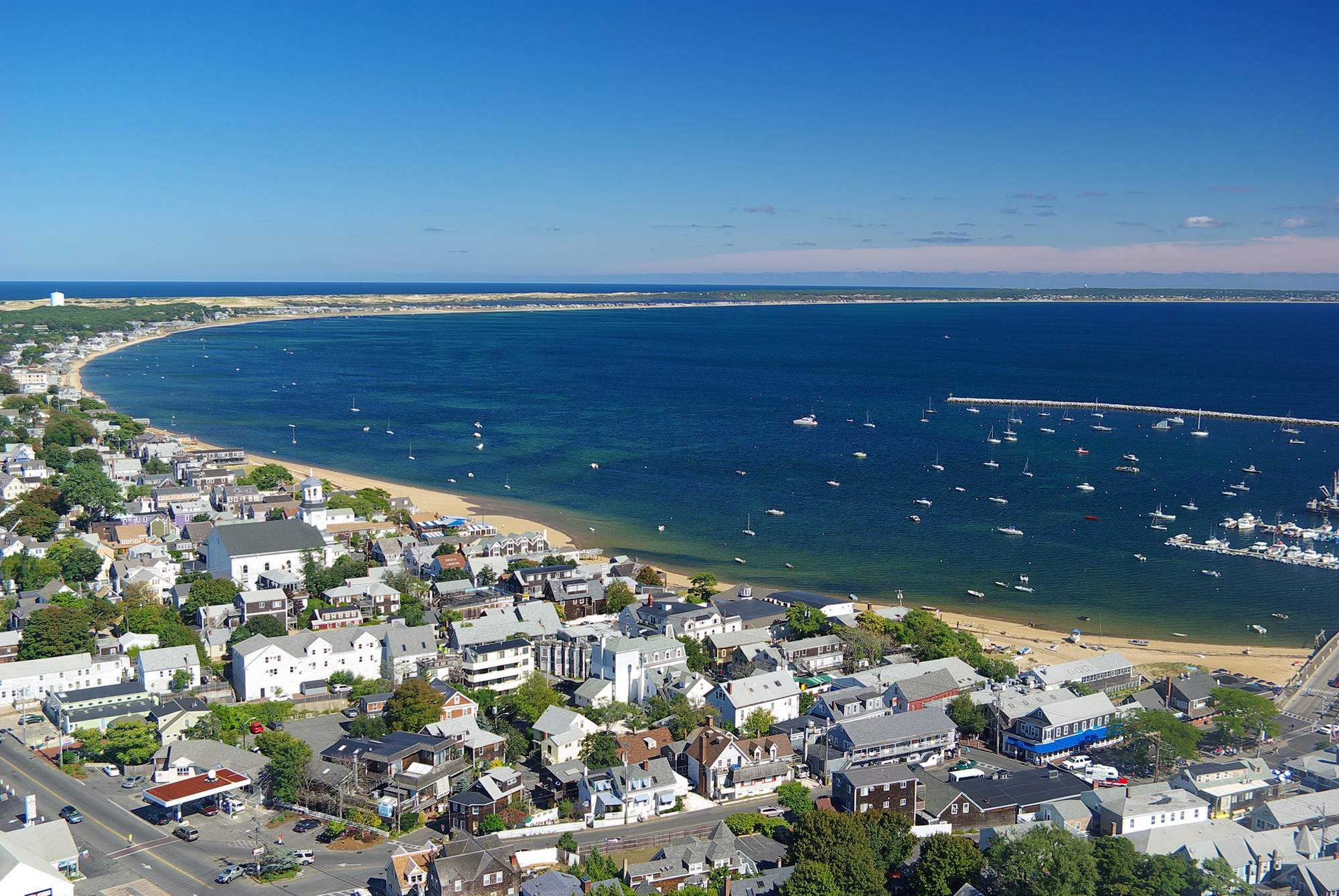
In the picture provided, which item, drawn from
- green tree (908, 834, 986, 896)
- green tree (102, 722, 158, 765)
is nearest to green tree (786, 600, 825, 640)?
green tree (908, 834, 986, 896)

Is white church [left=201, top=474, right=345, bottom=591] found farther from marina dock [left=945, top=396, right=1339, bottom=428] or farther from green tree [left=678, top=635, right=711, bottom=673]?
marina dock [left=945, top=396, right=1339, bottom=428]

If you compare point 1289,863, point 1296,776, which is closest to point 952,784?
point 1289,863

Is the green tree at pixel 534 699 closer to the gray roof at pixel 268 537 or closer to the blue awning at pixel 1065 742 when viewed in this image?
Result: the blue awning at pixel 1065 742

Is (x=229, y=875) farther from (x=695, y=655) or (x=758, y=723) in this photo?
(x=695, y=655)

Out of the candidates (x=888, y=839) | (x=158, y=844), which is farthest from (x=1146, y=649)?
(x=158, y=844)

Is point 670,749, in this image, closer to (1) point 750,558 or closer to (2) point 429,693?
(2) point 429,693

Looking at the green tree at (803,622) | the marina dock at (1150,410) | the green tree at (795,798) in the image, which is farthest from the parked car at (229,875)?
the marina dock at (1150,410)

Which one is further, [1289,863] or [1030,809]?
[1030,809]
